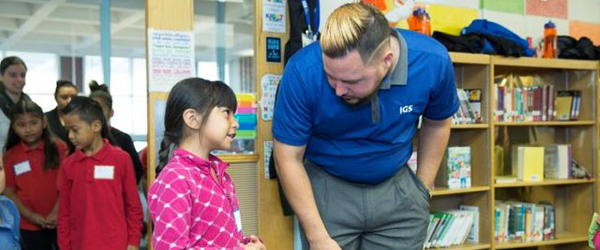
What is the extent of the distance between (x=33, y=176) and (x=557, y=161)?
11.4ft

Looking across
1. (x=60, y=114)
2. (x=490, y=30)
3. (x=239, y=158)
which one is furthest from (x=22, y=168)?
(x=490, y=30)

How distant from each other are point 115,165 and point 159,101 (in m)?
0.48

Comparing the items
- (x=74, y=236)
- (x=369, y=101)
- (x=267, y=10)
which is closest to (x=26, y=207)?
(x=74, y=236)

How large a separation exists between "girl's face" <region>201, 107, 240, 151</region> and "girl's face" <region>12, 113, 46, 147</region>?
2164 mm

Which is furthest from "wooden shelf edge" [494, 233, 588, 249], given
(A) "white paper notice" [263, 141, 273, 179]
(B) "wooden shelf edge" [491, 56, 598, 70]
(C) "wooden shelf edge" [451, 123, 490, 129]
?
(A) "white paper notice" [263, 141, 273, 179]

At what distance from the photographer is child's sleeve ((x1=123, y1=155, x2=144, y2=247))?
294 cm

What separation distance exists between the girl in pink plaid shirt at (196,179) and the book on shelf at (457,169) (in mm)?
1828

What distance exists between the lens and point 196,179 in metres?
1.68

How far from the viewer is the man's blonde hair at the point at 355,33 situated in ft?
5.21

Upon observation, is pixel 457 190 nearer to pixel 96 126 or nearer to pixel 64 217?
pixel 96 126

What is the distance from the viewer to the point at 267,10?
297 centimetres

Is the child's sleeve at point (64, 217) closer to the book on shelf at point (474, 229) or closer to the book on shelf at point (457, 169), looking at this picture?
the book on shelf at point (457, 169)

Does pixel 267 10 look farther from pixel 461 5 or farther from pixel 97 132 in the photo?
pixel 461 5

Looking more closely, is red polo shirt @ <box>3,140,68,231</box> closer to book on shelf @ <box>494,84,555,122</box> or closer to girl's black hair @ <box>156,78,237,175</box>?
girl's black hair @ <box>156,78,237,175</box>
